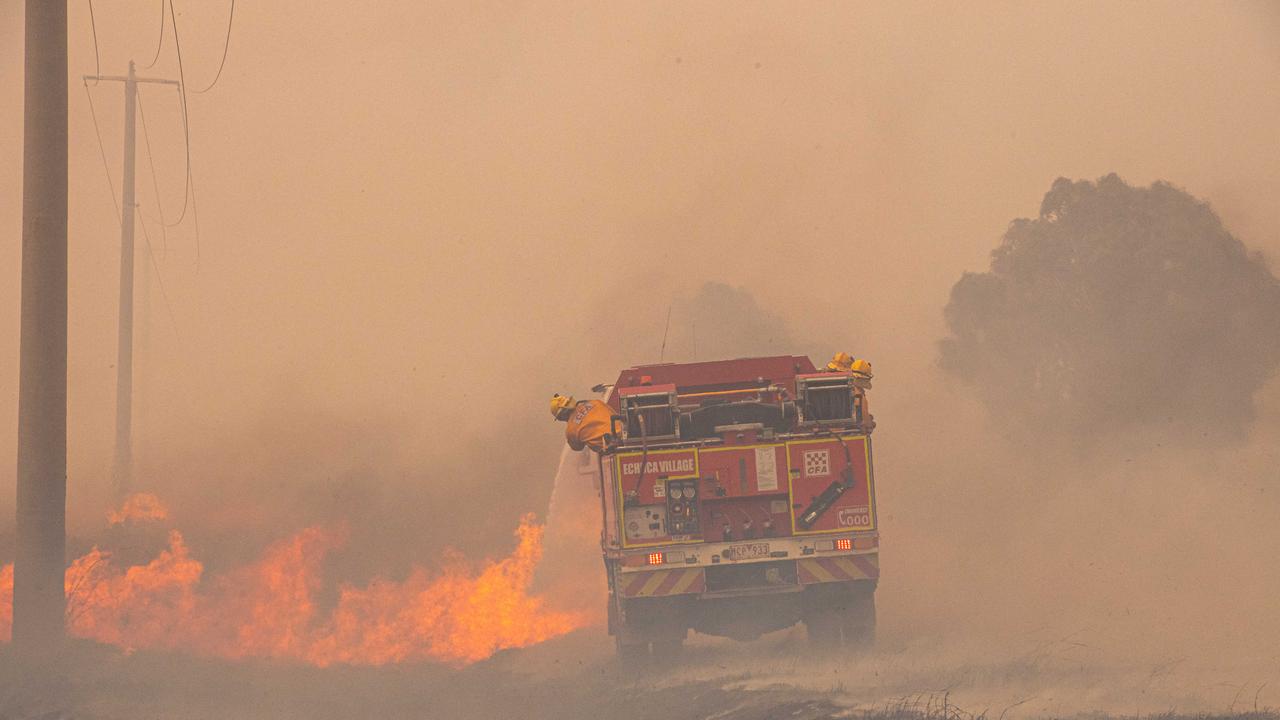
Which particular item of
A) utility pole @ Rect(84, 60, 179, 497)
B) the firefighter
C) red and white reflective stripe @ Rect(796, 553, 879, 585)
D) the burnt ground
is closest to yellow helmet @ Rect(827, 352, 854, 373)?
the firefighter

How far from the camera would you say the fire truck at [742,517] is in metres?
17.9

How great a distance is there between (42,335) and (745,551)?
10.1m

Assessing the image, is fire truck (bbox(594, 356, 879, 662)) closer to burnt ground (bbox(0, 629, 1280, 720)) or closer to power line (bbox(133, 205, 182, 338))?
burnt ground (bbox(0, 629, 1280, 720))

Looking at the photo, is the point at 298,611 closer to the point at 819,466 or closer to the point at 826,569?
the point at 826,569

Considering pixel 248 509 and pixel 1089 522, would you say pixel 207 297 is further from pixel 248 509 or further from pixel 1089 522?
pixel 1089 522

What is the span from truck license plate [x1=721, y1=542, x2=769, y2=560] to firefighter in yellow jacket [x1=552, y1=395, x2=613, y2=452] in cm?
196

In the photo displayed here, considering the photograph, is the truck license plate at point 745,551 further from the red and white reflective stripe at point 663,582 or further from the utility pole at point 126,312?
the utility pole at point 126,312

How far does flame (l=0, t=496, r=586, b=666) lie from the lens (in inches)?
837

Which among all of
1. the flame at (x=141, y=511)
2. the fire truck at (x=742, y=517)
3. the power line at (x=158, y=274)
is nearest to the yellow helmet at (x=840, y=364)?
the fire truck at (x=742, y=517)

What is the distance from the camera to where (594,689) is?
17.2m

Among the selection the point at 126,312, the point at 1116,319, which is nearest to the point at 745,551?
the point at 126,312

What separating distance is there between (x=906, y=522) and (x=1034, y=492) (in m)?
3.57

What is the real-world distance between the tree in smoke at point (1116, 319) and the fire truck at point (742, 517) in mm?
21695

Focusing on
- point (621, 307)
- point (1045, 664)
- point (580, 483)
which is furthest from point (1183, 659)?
point (621, 307)
